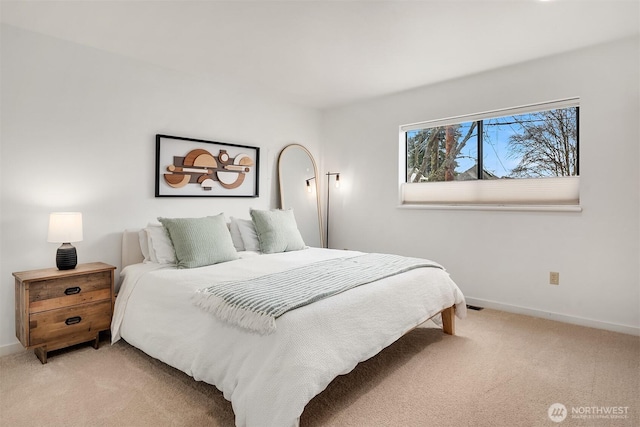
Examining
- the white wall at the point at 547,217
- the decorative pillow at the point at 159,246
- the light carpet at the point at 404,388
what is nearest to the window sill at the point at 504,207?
the white wall at the point at 547,217

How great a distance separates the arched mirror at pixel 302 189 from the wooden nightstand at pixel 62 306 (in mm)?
2213

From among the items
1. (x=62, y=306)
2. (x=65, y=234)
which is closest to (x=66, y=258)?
(x=65, y=234)

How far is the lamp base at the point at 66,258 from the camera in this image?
270cm

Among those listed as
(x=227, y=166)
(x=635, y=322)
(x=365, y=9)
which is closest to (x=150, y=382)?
(x=227, y=166)

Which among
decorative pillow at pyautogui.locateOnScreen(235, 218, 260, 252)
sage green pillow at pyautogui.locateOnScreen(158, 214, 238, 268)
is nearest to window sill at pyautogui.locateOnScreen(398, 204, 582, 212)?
decorative pillow at pyautogui.locateOnScreen(235, 218, 260, 252)

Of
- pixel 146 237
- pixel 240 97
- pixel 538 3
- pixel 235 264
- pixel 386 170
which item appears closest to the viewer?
pixel 538 3

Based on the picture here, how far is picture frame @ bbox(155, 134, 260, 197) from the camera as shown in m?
3.50

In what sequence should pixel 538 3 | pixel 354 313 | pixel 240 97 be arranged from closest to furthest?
pixel 354 313 → pixel 538 3 → pixel 240 97

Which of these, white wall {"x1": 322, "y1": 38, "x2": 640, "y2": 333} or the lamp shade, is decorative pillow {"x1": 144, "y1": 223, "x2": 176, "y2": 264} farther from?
white wall {"x1": 322, "y1": 38, "x2": 640, "y2": 333}

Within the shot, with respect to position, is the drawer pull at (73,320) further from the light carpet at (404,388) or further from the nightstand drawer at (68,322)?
the light carpet at (404,388)

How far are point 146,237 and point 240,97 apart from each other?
1879 millimetres

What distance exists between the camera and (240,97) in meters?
4.12

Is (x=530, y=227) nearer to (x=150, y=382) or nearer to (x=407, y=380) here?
(x=407, y=380)

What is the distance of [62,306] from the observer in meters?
2.57
